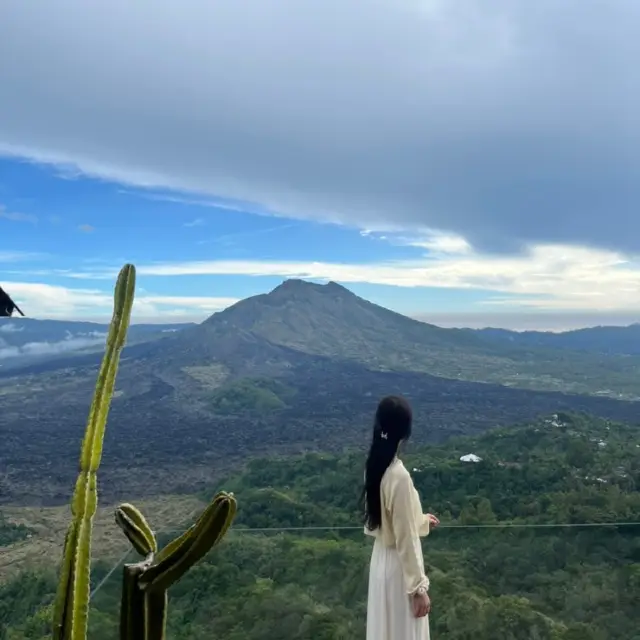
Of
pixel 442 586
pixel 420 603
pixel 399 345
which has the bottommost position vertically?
pixel 442 586

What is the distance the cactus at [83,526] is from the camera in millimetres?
1238

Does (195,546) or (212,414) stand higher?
(195,546)

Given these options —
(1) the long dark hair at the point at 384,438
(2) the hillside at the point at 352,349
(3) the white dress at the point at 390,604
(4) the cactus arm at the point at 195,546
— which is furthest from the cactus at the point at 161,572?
(2) the hillside at the point at 352,349

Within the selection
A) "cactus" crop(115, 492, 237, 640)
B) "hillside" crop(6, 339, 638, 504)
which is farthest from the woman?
"hillside" crop(6, 339, 638, 504)

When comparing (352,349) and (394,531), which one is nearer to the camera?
(394,531)

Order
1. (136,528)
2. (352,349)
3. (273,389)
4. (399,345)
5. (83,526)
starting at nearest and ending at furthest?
(83,526), (136,528), (273,389), (352,349), (399,345)

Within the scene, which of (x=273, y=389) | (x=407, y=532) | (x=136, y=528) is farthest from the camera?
(x=273, y=389)

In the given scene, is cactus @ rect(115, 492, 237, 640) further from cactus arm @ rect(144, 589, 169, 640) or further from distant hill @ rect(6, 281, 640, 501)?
distant hill @ rect(6, 281, 640, 501)

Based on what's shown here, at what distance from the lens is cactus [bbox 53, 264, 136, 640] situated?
4.06 ft

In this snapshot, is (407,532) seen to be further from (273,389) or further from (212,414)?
(273,389)

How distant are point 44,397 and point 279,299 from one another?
46023 millimetres

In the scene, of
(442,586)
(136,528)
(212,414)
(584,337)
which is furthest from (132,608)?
(584,337)

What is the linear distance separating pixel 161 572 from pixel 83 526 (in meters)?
0.16

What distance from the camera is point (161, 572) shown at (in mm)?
1312
